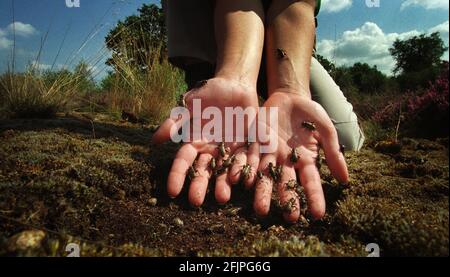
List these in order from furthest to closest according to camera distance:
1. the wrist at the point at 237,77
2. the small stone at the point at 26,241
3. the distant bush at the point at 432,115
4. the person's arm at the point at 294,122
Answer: the distant bush at the point at 432,115, the wrist at the point at 237,77, the person's arm at the point at 294,122, the small stone at the point at 26,241

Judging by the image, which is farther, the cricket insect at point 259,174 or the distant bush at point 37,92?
the distant bush at point 37,92

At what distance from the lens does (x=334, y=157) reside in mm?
2555

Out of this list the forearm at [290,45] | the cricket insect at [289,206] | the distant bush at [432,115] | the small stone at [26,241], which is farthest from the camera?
the distant bush at [432,115]

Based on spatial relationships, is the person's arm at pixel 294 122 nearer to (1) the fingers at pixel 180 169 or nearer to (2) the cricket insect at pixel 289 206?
(2) the cricket insect at pixel 289 206

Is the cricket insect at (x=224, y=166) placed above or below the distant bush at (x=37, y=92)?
below

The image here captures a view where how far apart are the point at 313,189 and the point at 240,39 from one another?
154 centimetres

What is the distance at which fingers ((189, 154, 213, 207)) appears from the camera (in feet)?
7.90

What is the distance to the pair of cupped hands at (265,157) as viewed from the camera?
2416mm

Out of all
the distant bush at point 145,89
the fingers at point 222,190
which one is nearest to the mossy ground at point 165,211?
the fingers at point 222,190

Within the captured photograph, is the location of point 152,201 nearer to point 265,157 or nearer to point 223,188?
point 223,188

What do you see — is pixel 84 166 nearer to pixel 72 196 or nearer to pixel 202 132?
pixel 72 196

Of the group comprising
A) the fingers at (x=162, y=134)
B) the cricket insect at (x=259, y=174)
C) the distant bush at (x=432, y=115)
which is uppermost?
the distant bush at (x=432, y=115)

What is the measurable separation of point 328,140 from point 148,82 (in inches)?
189
